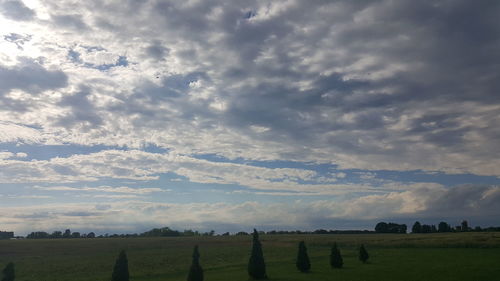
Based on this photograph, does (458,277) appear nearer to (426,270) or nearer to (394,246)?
(426,270)

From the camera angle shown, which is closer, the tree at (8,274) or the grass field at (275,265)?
the tree at (8,274)

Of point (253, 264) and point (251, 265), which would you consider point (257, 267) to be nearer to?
point (253, 264)

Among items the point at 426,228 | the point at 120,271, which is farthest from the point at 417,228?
the point at 120,271

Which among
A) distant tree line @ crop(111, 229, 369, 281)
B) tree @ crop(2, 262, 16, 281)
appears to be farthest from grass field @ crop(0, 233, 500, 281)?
tree @ crop(2, 262, 16, 281)

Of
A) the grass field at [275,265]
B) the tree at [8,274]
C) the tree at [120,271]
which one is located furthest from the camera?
the grass field at [275,265]

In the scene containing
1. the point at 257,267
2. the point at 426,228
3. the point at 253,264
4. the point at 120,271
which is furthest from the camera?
the point at 426,228

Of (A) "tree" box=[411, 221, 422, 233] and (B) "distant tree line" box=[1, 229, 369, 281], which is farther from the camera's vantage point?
(A) "tree" box=[411, 221, 422, 233]

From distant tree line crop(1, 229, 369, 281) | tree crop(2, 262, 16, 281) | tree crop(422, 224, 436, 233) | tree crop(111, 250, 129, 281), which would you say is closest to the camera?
tree crop(111, 250, 129, 281)

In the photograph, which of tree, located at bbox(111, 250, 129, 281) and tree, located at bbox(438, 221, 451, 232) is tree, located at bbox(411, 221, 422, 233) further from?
tree, located at bbox(111, 250, 129, 281)

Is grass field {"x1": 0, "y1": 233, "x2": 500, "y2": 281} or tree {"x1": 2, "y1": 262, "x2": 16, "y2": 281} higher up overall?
tree {"x1": 2, "y1": 262, "x2": 16, "y2": 281}

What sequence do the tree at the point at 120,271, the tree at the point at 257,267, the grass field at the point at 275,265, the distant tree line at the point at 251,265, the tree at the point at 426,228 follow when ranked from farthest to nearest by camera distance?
the tree at the point at 426,228, the grass field at the point at 275,265, the tree at the point at 257,267, the distant tree line at the point at 251,265, the tree at the point at 120,271

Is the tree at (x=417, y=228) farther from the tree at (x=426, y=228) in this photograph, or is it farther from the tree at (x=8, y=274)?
the tree at (x=8, y=274)

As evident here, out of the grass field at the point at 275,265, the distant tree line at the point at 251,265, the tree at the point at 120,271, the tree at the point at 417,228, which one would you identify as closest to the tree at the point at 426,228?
Result: the tree at the point at 417,228

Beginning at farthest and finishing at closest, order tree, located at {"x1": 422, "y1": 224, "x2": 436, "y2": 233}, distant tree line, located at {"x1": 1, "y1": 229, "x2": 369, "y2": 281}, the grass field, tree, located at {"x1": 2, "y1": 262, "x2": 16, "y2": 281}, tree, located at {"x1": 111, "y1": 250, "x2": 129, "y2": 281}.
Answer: tree, located at {"x1": 422, "y1": 224, "x2": 436, "y2": 233}
the grass field
distant tree line, located at {"x1": 1, "y1": 229, "x2": 369, "y2": 281}
tree, located at {"x1": 2, "y1": 262, "x2": 16, "y2": 281}
tree, located at {"x1": 111, "y1": 250, "x2": 129, "y2": 281}
